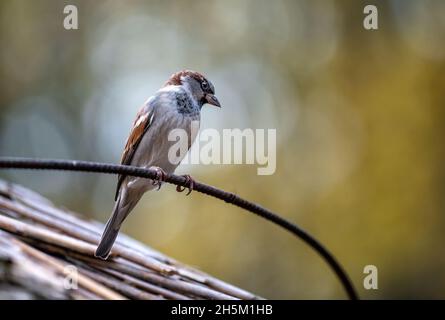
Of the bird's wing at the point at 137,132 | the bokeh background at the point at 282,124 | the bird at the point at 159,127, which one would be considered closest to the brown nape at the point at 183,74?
the bird at the point at 159,127

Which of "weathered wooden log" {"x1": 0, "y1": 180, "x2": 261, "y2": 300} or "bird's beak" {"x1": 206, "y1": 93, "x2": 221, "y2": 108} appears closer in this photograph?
"weathered wooden log" {"x1": 0, "y1": 180, "x2": 261, "y2": 300}

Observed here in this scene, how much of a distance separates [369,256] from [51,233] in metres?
2.95

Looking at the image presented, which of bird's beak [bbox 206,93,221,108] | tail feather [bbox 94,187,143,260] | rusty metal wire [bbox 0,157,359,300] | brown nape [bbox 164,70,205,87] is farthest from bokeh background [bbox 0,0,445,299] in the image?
rusty metal wire [bbox 0,157,359,300]

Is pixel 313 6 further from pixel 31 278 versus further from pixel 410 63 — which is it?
pixel 31 278

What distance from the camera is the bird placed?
2.87m

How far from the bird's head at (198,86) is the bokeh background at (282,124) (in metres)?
0.53

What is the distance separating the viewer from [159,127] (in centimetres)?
291

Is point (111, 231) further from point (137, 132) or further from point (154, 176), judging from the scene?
point (137, 132)

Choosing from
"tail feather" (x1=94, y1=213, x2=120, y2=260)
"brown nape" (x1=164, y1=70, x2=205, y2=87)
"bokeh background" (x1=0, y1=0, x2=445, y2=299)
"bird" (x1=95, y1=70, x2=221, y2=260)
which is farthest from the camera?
"bokeh background" (x1=0, y1=0, x2=445, y2=299)

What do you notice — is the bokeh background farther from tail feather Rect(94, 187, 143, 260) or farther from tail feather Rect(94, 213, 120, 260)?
tail feather Rect(94, 213, 120, 260)

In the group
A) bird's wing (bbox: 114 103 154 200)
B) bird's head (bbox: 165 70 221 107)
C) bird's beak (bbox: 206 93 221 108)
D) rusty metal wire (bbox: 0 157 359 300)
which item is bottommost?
rusty metal wire (bbox: 0 157 359 300)

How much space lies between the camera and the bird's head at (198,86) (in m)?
3.05

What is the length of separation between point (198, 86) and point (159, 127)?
290 mm
